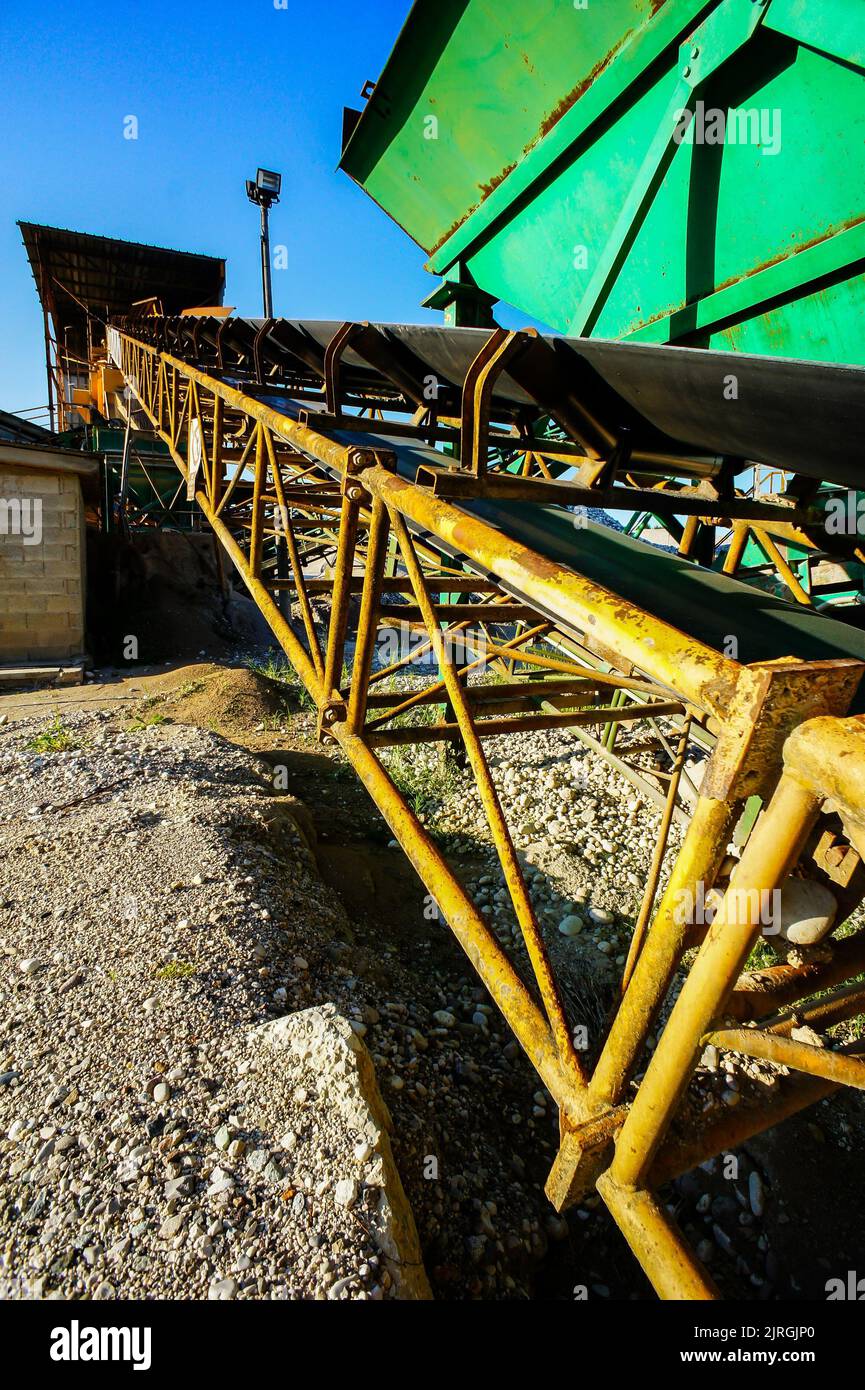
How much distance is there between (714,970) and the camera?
907 mm

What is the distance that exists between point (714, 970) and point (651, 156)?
3.61m

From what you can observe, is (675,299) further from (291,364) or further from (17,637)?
(17,637)

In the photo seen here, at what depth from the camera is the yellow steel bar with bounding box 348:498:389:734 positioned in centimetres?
204

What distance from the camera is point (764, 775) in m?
0.86

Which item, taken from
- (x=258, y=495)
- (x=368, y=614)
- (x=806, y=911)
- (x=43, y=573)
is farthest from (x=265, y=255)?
(x=806, y=911)

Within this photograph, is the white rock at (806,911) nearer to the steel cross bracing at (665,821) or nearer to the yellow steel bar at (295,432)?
the steel cross bracing at (665,821)

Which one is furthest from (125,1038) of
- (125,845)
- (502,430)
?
(502,430)

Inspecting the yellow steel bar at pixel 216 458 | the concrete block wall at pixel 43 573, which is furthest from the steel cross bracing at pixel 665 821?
the concrete block wall at pixel 43 573

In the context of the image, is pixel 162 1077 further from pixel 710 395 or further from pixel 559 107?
pixel 559 107

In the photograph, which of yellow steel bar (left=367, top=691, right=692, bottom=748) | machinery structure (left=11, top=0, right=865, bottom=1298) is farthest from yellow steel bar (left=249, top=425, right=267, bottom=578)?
yellow steel bar (left=367, top=691, right=692, bottom=748)

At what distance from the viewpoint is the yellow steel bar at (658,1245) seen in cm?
101

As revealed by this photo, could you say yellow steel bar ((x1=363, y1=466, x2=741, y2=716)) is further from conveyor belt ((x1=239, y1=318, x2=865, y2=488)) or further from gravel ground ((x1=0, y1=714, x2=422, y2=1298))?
gravel ground ((x1=0, y1=714, x2=422, y2=1298))

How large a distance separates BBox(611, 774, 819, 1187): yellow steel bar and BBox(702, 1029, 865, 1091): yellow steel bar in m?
0.06

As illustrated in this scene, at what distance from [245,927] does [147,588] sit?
10331 millimetres
